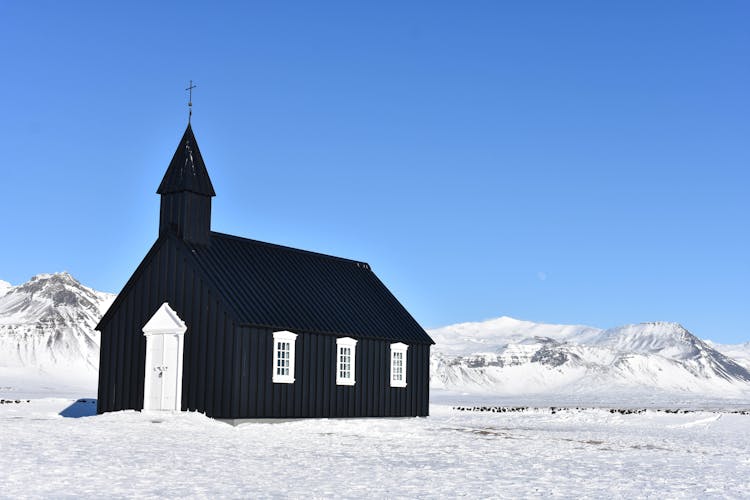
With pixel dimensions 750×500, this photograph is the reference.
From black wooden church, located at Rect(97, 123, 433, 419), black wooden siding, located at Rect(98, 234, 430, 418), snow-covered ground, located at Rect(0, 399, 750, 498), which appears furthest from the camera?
black wooden church, located at Rect(97, 123, 433, 419)

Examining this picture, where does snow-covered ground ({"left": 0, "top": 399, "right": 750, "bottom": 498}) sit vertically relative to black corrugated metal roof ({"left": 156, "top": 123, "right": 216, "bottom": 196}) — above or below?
below

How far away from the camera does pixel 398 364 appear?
3850 cm

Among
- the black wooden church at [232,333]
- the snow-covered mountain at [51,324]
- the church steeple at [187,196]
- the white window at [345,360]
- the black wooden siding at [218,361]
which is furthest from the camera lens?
the snow-covered mountain at [51,324]

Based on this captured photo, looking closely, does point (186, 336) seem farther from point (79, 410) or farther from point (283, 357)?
point (79, 410)

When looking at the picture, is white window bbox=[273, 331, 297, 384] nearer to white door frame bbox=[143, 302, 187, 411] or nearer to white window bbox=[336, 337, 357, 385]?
white window bbox=[336, 337, 357, 385]

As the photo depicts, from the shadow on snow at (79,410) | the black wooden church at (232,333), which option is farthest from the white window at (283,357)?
the shadow on snow at (79,410)

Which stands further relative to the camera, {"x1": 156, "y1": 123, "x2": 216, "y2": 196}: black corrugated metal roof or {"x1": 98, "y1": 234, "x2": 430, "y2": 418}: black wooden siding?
{"x1": 156, "y1": 123, "x2": 216, "y2": 196}: black corrugated metal roof

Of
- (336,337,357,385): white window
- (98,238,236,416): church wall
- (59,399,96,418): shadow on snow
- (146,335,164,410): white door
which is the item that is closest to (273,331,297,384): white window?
(98,238,236,416): church wall

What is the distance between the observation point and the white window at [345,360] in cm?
3497

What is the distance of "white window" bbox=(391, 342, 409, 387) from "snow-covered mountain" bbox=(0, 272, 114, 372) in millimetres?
121282

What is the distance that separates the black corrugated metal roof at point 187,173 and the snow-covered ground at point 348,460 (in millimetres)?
8431

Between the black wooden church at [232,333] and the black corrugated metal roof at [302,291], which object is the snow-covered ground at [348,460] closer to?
the black wooden church at [232,333]

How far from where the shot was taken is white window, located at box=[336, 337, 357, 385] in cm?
3497

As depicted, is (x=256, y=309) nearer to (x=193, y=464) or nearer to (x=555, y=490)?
(x=193, y=464)
